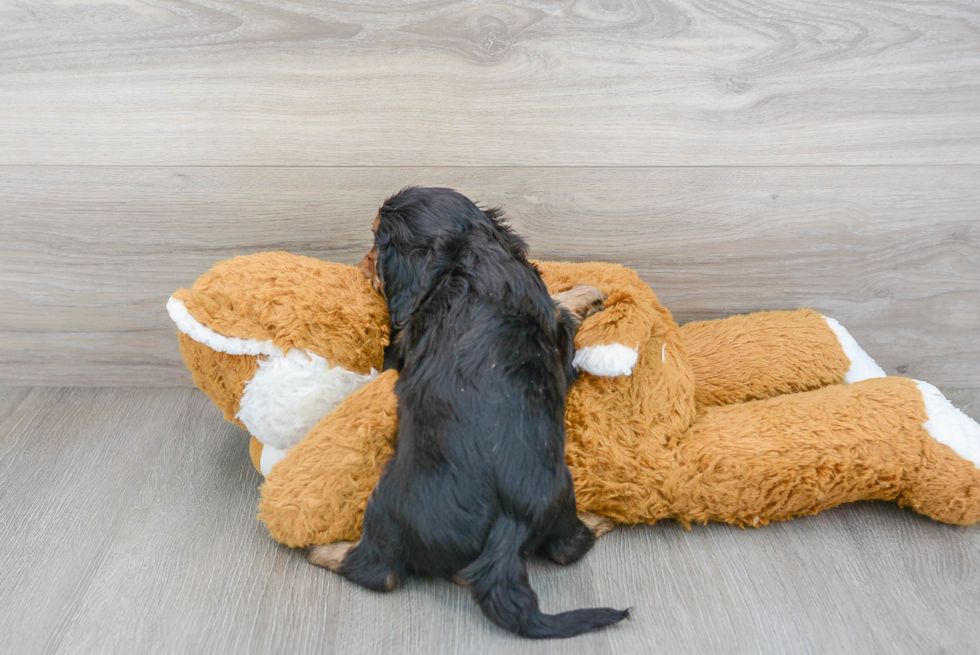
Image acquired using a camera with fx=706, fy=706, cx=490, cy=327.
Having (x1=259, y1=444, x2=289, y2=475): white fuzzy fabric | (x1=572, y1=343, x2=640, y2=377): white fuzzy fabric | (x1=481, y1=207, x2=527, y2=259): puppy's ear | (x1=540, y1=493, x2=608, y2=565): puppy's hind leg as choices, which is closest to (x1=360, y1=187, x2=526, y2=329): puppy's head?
(x1=481, y1=207, x2=527, y2=259): puppy's ear

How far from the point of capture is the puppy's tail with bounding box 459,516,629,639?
1163 mm

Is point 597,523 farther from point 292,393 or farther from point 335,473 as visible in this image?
point 292,393

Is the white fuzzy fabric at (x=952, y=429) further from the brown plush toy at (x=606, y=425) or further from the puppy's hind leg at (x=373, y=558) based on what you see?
the puppy's hind leg at (x=373, y=558)

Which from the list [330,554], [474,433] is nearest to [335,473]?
[330,554]

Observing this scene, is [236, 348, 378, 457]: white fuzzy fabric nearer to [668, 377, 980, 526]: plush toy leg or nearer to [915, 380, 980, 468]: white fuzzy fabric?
[668, 377, 980, 526]: plush toy leg

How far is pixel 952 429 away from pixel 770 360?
0.39 meters

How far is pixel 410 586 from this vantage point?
1.33 metres

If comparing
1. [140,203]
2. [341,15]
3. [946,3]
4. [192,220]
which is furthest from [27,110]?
[946,3]

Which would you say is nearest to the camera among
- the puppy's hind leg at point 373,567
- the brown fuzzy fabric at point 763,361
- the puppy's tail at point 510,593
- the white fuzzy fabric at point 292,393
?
the puppy's tail at point 510,593

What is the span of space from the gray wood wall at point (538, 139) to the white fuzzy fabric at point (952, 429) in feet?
1.67

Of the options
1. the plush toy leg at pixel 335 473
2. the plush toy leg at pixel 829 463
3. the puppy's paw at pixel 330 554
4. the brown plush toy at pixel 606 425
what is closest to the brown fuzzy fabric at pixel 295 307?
the brown plush toy at pixel 606 425

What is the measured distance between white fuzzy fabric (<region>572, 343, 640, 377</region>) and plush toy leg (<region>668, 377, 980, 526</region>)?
23 centimetres

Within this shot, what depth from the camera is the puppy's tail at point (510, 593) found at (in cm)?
116

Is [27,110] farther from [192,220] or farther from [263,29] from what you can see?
[263,29]
